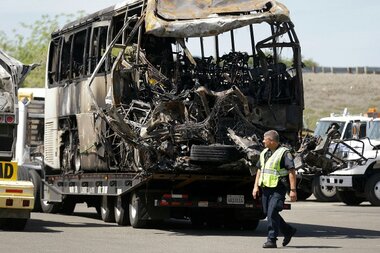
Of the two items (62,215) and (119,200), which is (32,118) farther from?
(119,200)

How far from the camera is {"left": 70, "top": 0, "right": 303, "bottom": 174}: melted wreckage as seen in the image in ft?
60.9

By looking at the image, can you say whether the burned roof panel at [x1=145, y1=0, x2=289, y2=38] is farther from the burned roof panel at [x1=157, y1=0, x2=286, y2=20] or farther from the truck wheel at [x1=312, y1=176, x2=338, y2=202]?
the truck wheel at [x1=312, y1=176, x2=338, y2=202]

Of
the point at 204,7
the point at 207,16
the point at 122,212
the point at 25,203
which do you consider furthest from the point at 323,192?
the point at 25,203

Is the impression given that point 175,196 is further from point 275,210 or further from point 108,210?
point 275,210

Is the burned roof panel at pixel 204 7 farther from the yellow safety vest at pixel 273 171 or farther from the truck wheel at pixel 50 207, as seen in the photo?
the truck wheel at pixel 50 207

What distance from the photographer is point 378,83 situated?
9719 centimetres

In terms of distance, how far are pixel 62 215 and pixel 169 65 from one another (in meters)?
6.08

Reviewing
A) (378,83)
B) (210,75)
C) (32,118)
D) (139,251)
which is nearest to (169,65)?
(210,75)

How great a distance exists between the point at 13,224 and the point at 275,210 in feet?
15.2

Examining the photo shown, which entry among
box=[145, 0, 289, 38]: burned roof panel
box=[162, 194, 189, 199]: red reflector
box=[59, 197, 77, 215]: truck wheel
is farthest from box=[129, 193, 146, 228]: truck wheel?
box=[59, 197, 77, 215]: truck wheel

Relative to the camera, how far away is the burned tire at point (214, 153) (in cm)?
1834

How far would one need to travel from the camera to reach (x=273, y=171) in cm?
1666

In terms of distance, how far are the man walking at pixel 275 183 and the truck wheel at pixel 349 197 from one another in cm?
1518

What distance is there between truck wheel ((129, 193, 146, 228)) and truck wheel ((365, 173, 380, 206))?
36.5 feet
